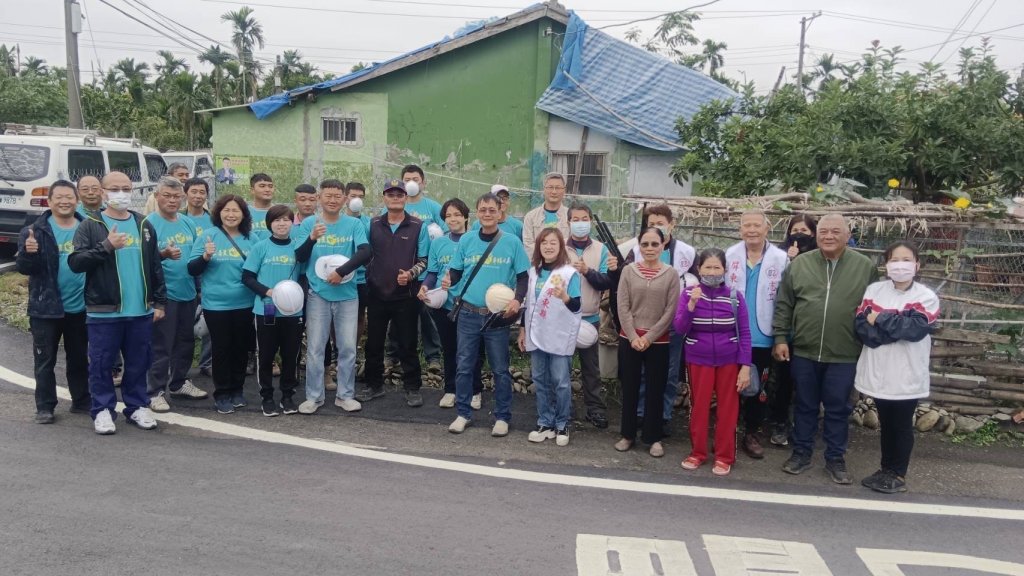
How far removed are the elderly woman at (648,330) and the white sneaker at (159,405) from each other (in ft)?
12.0

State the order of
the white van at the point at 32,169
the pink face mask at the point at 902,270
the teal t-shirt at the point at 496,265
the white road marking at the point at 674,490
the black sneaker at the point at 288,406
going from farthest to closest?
the white van at the point at 32,169, the black sneaker at the point at 288,406, the teal t-shirt at the point at 496,265, the pink face mask at the point at 902,270, the white road marking at the point at 674,490

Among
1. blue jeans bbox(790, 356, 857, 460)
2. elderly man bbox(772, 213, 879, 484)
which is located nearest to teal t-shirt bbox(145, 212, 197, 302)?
elderly man bbox(772, 213, 879, 484)

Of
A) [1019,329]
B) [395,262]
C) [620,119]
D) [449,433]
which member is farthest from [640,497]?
[620,119]

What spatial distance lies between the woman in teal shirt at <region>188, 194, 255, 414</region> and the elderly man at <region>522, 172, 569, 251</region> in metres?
2.47

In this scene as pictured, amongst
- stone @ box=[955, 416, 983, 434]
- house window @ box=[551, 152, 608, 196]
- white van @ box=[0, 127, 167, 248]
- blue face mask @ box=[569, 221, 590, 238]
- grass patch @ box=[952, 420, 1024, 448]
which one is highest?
house window @ box=[551, 152, 608, 196]

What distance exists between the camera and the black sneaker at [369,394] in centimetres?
670

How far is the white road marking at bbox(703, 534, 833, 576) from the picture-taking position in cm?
391

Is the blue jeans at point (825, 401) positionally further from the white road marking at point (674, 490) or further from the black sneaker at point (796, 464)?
the white road marking at point (674, 490)

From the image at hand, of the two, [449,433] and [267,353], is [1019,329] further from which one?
[267,353]

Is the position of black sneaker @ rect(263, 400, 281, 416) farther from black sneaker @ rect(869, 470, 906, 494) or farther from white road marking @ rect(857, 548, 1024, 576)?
black sneaker @ rect(869, 470, 906, 494)

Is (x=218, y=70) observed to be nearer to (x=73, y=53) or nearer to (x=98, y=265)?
(x=73, y=53)

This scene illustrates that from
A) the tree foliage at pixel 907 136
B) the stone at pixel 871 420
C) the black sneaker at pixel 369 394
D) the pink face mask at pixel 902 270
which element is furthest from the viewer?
the tree foliage at pixel 907 136

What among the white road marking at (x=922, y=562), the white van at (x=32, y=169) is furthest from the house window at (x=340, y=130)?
the white road marking at (x=922, y=562)

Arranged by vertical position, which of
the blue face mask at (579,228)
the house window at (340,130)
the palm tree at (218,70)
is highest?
the palm tree at (218,70)
